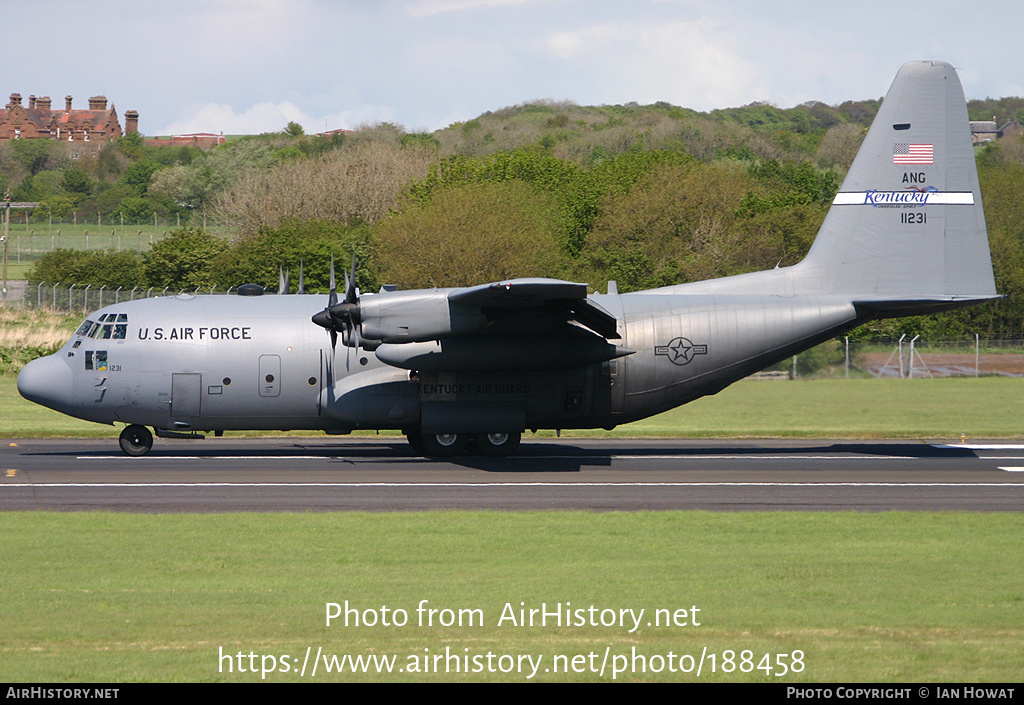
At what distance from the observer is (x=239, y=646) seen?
9312 millimetres

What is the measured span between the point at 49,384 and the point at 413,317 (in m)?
8.81

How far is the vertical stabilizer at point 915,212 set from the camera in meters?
25.3

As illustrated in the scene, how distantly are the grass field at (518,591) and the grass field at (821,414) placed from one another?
14.7 meters

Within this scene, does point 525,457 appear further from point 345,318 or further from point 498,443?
point 345,318

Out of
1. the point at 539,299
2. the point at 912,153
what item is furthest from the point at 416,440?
the point at 912,153

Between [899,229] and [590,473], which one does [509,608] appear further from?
[899,229]

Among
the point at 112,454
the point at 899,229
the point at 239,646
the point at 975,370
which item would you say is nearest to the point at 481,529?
the point at 239,646

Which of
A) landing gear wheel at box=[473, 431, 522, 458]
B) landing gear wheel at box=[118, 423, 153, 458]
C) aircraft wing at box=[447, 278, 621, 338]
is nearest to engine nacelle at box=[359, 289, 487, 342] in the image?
aircraft wing at box=[447, 278, 621, 338]

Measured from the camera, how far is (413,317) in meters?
22.3

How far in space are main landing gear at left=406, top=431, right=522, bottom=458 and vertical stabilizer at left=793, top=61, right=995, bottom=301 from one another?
26.5ft

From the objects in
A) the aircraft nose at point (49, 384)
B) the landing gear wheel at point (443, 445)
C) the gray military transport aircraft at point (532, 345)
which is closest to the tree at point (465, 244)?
the landing gear wheel at point (443, 445)

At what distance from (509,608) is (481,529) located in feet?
17.2

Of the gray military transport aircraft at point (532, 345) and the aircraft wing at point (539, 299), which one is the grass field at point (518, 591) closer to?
the aircraft wing at point (539, 299)
